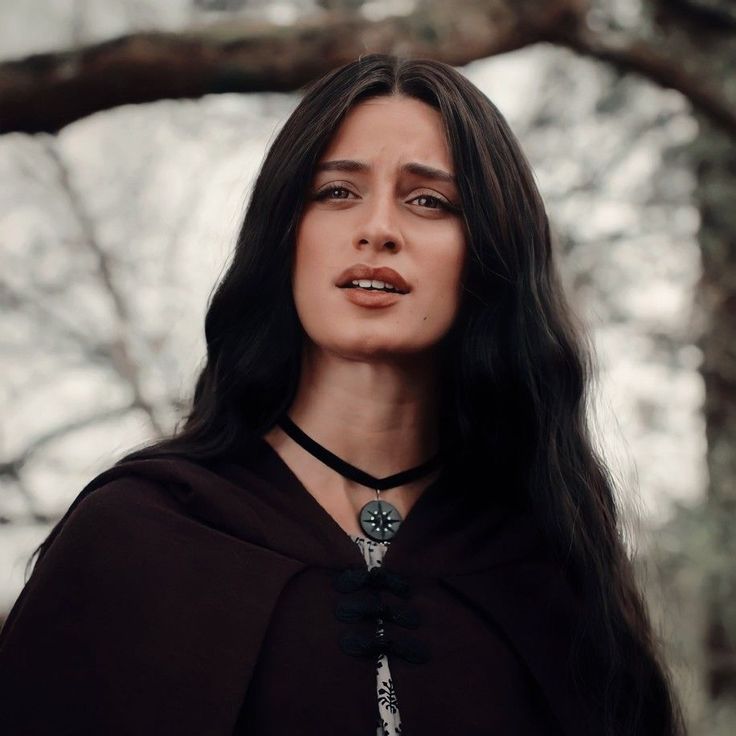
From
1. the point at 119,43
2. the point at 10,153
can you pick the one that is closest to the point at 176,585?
the point at 119,43

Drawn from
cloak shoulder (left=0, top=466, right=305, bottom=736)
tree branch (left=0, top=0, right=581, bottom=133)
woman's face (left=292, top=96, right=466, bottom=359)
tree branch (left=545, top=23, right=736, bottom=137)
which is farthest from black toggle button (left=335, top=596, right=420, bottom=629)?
tree branch (left=545, top=23, right=736, bottom=137)

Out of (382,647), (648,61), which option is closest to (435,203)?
(382,647)

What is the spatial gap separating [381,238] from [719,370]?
3517 millimetres

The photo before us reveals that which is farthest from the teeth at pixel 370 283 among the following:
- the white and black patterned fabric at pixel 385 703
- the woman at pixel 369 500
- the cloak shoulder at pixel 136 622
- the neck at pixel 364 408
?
Answer: the white and black patterned fabric at pixel 385 703

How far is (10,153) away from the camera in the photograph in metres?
5.70

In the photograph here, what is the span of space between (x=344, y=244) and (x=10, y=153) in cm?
376

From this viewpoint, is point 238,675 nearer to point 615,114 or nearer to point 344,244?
point 344,244

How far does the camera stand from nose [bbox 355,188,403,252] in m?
2.35

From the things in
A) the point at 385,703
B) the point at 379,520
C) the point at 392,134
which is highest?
the point at 392,134

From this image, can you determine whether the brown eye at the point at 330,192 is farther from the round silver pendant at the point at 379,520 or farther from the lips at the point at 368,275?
the round silver pendant at the point at 379,520

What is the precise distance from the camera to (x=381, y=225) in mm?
2355

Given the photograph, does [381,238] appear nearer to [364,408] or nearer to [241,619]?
[364,408]

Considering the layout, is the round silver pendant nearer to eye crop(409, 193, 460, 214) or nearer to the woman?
the woman

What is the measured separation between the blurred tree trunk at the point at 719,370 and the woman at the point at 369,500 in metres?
2.92
